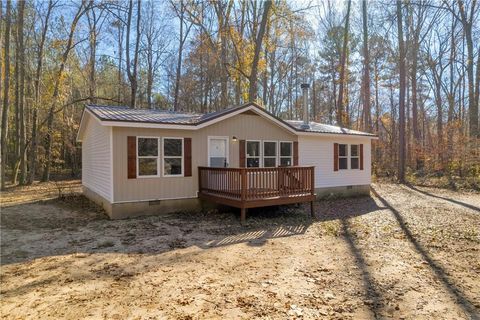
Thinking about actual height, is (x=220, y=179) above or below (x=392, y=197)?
above

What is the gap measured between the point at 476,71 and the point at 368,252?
20.8m

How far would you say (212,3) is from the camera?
18.2 metres

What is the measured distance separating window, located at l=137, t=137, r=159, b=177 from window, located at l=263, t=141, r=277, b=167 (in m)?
3.97

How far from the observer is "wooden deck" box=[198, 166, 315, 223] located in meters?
8.60

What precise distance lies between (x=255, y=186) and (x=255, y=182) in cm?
11

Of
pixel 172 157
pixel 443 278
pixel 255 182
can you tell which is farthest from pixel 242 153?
pixel 443 278

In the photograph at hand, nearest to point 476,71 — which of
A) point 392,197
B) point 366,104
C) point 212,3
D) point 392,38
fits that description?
point 392,38

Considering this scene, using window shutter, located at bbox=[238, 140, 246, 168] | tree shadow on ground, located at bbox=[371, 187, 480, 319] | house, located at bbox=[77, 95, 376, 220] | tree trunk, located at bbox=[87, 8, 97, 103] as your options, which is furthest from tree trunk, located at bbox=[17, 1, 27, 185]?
tree shadow on ground, located at bbox=[371, 187, 480, 319]

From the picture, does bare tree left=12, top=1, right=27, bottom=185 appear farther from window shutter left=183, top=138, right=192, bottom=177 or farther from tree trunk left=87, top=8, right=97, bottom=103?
window shutter left=183, top=138, right=192, bottom=177

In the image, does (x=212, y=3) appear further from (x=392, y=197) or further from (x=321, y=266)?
(x=321, y=266)

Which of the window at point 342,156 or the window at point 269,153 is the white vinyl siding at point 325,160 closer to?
the window at point 342,156

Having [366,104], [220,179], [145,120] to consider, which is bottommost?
[220,179]

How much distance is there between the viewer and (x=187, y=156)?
387 inches

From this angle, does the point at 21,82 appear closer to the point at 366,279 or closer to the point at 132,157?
the point at 132,157
